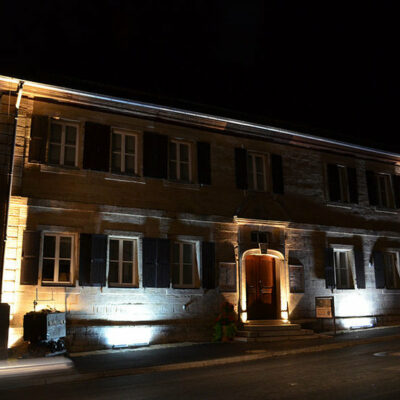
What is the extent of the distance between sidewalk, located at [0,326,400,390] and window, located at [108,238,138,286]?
1.95 m

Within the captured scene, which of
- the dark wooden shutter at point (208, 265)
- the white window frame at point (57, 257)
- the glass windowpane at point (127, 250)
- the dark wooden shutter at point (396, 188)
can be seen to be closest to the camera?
the white window frame at point (57, 257)

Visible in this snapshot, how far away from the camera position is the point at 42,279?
12695 millimetres

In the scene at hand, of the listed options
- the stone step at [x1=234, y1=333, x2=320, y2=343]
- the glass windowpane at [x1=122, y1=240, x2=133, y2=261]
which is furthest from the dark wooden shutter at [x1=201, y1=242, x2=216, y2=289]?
the glass windowpane at [x1=122, y1=240, x2=133, y2=261]

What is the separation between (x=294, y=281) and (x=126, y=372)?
8067mm

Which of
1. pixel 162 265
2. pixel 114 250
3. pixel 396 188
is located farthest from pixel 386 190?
pixel 114 250

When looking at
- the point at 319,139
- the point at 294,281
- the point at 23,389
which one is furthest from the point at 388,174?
the point at 23,389

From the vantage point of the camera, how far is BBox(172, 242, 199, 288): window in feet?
48.0

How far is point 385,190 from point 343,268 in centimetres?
415

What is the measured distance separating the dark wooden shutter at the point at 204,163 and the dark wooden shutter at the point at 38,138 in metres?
4.76

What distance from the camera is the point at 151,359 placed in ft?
36.5

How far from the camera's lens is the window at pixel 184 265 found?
14.6 m

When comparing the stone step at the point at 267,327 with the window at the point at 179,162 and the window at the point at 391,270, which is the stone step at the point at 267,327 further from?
the window at the point at 391,270

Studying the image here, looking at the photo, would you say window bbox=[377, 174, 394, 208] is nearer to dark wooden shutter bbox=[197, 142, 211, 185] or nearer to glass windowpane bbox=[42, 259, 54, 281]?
dark wooden shutter bbox=[197, 142, 211, 185]

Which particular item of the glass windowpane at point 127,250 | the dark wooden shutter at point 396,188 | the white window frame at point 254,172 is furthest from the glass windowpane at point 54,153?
the dark wooden shutter at point 396,188
